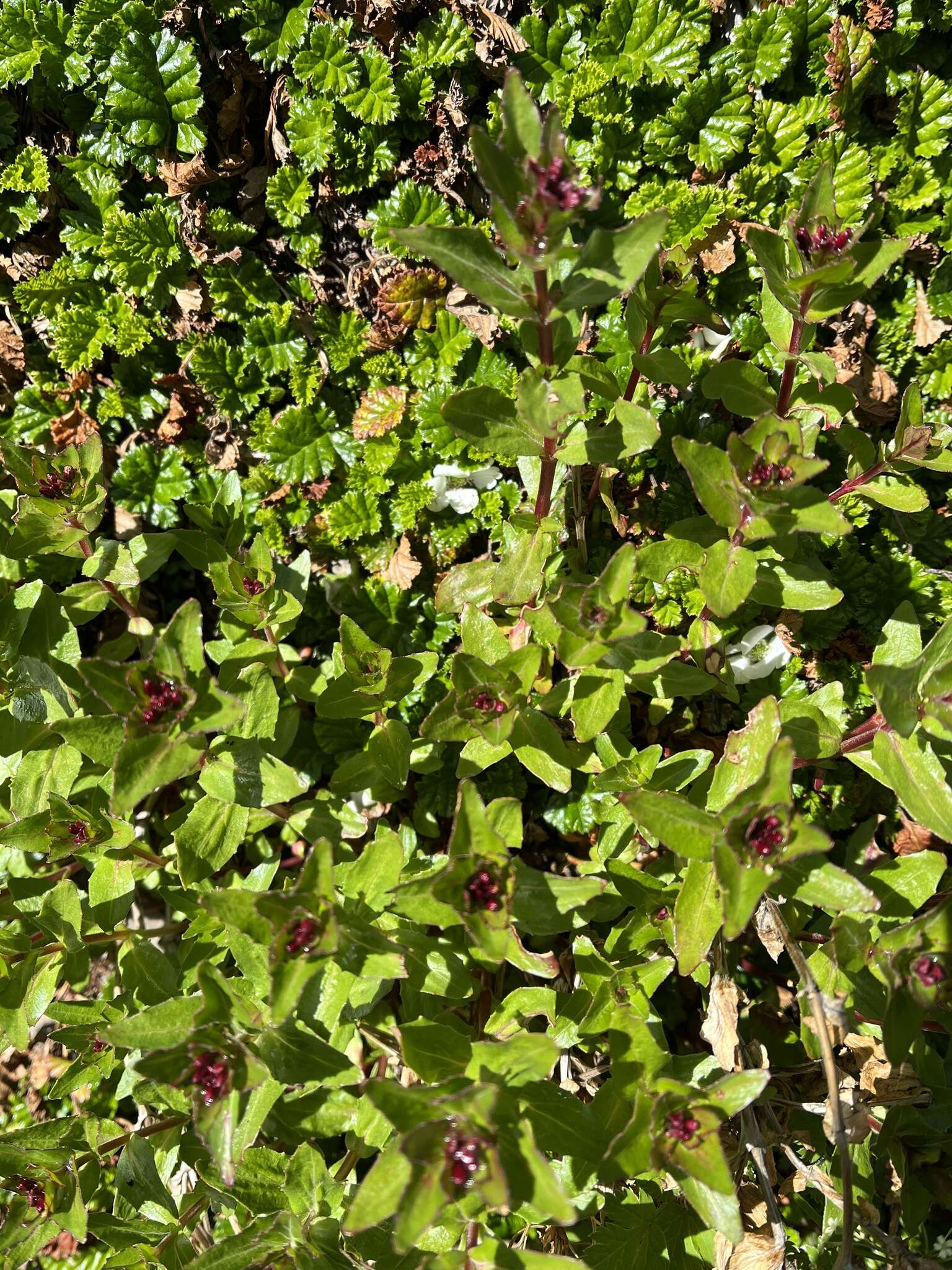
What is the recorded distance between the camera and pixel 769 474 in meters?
2.33

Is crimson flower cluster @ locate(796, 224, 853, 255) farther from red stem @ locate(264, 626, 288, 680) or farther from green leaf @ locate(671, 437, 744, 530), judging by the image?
red stem @ locate(264, 626, 288, 680)

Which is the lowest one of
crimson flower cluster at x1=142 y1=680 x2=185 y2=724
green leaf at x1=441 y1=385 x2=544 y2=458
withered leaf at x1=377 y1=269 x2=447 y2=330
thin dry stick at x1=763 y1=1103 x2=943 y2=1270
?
thin dry stick at x1=763 y1=1103 x2=943 y2=1270

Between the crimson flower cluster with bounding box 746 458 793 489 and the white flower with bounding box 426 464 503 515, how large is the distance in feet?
5.02

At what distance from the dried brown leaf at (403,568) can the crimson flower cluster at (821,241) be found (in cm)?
199

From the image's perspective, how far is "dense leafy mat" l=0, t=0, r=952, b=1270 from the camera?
87.7 inches

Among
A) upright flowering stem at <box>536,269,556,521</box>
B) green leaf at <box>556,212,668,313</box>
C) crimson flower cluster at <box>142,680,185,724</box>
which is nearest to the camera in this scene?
green leaf at <box>556,212,668,313</box>

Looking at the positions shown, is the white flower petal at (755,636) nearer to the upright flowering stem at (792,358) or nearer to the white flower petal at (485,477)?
the upright flowering stem at (792,358)

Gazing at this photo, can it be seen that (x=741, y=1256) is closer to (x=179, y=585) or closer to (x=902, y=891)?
(x=902, y=891)

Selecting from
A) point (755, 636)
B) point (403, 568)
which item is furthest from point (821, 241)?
point (403, 568)

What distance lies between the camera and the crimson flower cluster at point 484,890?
223 cm

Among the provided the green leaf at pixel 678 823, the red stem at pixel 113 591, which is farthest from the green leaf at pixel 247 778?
the green leaf at pixel 678 823

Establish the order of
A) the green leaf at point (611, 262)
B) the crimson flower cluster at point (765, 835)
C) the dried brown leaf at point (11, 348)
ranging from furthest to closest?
1. the dried brown leaf at point (11, 348)
2. the crimson flower cluster at point (765, 835)
3. the green leaf at point (611, 262)

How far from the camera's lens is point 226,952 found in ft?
9.74

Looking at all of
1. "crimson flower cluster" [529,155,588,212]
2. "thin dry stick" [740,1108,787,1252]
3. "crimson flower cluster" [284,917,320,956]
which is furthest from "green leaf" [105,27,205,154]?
"thin dry stick" [740,1108,787,1252]
